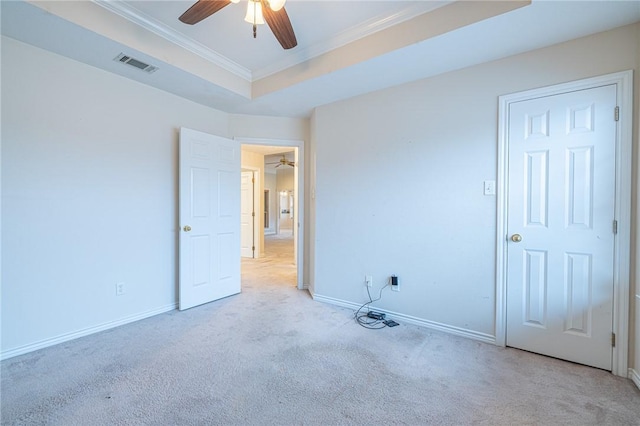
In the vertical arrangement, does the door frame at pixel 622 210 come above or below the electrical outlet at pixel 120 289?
above

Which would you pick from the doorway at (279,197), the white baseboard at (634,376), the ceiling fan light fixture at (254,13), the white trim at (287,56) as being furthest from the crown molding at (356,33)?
the white baseboard at (634,376)

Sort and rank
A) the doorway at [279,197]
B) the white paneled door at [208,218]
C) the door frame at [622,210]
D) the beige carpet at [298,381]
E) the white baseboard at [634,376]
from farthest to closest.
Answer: the doorway at [279,197] → the white paneled door at [208,218] → the door frame at [622,210] → the white baseboard at [634,376] → the beige carpet at [298,381]

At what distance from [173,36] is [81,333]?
108 inches

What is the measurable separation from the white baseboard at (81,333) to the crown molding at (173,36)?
2.65 m

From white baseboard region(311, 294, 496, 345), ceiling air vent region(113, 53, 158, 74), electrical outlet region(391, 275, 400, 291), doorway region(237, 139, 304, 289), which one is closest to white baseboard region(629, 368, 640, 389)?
white baseboard region(311, 294, 496, 345)

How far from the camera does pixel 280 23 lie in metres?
1.82

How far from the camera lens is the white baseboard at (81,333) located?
2121 millimetres

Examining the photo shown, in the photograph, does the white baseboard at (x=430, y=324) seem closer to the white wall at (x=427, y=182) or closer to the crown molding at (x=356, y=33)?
the white wall at (x=427, y=182)

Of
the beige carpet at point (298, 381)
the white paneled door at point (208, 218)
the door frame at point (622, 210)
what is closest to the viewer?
the beige carpet at point (298, 381)

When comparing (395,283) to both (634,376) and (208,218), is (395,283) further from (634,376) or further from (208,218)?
(208,218)

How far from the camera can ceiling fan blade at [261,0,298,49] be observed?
5.66 feet

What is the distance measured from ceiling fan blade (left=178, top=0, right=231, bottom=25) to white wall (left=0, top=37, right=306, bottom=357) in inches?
54.3

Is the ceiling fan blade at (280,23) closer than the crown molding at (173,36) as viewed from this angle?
Yes

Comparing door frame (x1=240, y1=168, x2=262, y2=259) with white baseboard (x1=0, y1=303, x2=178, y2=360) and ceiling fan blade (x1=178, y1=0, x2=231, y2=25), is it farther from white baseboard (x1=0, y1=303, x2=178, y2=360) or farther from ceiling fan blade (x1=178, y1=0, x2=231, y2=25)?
ceiling fan blade (x1=178, y1=0, x2=231, y2=25)
